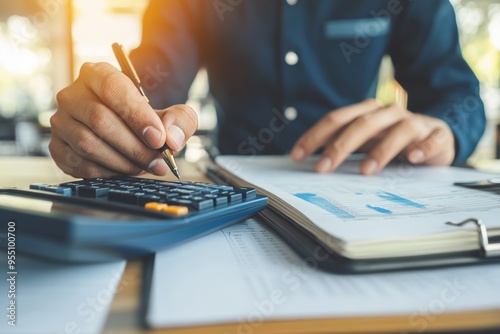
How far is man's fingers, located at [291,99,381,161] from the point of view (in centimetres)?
57

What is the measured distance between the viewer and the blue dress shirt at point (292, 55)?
0.86m

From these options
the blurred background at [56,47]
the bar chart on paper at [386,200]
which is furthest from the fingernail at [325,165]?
the blurred background at [56,47]

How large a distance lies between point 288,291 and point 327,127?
0.39 meters

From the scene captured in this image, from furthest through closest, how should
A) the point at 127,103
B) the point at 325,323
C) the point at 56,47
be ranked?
the point at 56,47
the point at 127,103
the point at 325,323

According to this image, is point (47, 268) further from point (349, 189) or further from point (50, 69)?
point (50, 69)

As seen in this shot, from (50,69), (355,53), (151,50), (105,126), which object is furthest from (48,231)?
(50,69)

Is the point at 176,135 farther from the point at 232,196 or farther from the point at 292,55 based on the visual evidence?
the point at 292,55

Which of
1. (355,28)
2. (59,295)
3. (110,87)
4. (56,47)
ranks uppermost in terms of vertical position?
(56,47)

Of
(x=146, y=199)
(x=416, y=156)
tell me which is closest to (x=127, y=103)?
(x=146, y=199)

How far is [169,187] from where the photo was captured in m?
0.36

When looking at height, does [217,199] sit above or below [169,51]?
below

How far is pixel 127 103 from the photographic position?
1.30 ft

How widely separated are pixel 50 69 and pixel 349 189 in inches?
172

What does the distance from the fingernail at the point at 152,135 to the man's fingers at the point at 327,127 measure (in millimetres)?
249
